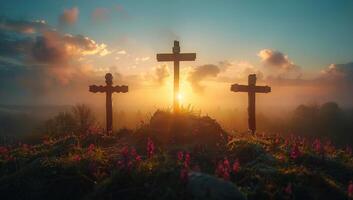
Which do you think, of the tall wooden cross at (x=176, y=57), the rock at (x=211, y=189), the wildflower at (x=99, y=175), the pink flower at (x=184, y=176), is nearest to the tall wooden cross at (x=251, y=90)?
the tall wooden cross at (x=176, y=57)

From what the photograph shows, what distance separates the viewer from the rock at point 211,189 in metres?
8.31

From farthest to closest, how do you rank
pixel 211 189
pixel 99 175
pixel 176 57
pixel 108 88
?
pixel 108 88 < pixel 176 57 < pixel 99 175 < pixel 211 189

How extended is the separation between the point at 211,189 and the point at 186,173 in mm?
860

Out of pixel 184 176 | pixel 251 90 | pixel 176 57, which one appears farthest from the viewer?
pixel 251 90

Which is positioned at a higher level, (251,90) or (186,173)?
(251,90)

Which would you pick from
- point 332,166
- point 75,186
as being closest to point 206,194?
point 75,186

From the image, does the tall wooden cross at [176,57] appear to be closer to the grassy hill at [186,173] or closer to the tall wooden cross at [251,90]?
the tall wooden cross at [251,90]

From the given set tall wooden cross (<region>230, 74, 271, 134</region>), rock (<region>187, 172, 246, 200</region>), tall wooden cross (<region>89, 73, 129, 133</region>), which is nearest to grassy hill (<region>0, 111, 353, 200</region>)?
rock (<region>187, 172, 246, 200</region>)

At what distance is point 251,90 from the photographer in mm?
20266

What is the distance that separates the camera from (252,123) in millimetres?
20297

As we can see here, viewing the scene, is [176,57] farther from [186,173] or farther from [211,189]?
[211,189]

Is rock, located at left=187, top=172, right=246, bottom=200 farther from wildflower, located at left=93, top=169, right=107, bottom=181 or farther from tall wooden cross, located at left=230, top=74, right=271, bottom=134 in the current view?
tall wooden cross, located at left=230, top=74, right=271, bottom=134

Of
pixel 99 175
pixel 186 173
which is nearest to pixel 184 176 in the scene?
pixel 186 173

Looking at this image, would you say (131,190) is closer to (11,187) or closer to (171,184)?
(171,184)
